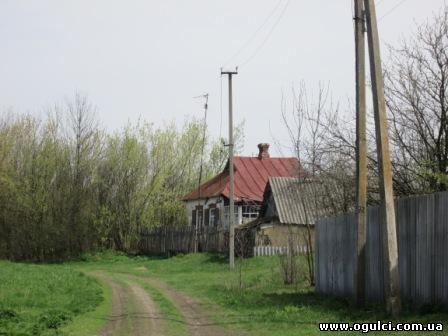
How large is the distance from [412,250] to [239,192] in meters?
32.3

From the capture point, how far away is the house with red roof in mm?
44688

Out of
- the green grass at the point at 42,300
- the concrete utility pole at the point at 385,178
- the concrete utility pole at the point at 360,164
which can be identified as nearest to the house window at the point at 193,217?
the green grass at the point at 42,300

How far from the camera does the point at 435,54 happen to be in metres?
17.4

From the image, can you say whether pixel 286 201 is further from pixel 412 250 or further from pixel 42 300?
pixel 412 250

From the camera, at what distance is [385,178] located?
483 inches

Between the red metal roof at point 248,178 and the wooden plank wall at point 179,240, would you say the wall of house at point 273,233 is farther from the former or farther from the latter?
the red metal roof at point 248,178

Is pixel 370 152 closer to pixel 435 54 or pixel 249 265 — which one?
pixel 435 54

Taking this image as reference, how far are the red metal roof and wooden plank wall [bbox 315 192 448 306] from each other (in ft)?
90.5

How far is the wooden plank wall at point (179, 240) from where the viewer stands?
124 feet

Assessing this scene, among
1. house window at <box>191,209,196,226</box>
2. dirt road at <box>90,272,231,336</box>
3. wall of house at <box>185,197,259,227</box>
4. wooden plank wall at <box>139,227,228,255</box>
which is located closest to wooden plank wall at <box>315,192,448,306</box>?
dirt road at <box>90,272,231,336</box>

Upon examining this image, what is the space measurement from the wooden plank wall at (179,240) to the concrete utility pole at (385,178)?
24.7 m

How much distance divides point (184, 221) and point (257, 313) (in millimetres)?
36048

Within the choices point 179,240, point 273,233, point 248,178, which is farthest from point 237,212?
point 273,233

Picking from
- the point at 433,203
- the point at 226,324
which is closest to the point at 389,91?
the point at 433,203
